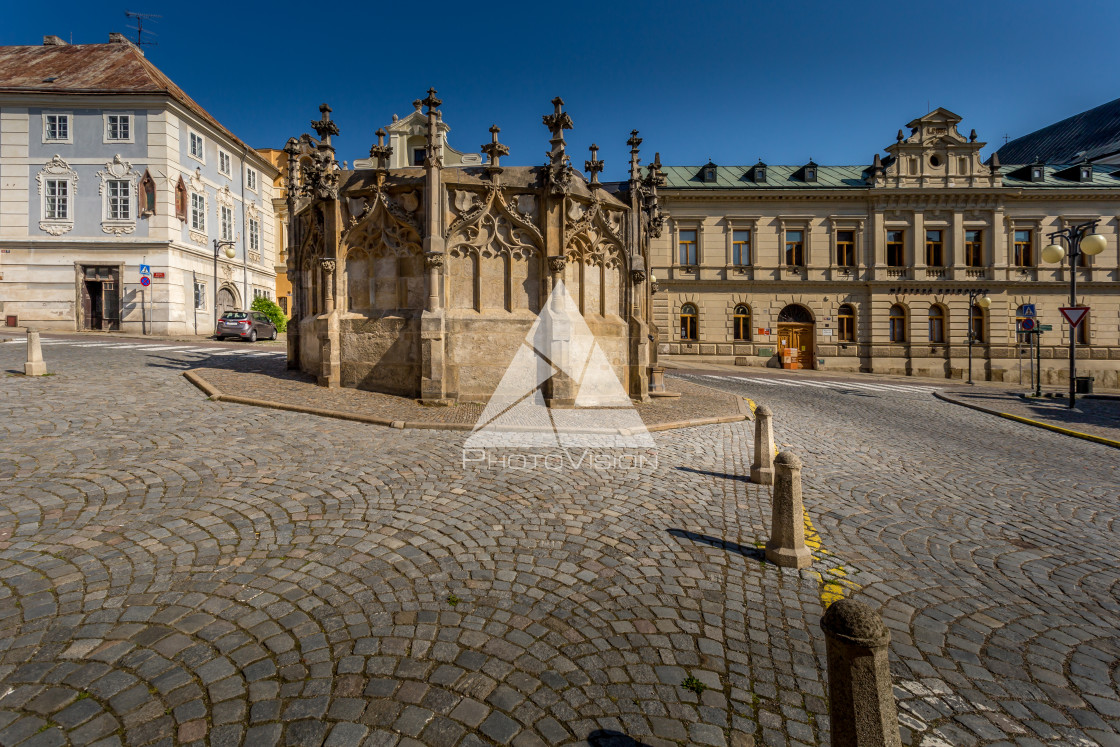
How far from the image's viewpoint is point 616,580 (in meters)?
3.73

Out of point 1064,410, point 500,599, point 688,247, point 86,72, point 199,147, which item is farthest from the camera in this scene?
point 688,247

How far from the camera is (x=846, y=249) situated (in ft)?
109

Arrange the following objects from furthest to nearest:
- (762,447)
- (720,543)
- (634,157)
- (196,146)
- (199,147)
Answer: (199,147) → (196,146) → (634,157) → (762,447) → (720,543)

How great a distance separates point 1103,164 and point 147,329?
65.2 metres

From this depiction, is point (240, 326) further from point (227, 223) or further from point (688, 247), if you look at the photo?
point (688, 247)

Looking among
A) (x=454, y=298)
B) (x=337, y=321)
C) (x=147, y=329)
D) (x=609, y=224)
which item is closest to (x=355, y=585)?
(x=454, y=298)

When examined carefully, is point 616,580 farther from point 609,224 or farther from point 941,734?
point 609,224

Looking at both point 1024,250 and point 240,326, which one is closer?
point 240,326

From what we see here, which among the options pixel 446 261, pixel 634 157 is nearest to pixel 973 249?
pixel 634 157

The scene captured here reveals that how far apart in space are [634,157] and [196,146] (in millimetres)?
31161

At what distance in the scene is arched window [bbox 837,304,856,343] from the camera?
33125mm

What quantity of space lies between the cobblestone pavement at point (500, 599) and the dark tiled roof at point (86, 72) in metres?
32.8

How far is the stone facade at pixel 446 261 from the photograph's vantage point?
36.8ft

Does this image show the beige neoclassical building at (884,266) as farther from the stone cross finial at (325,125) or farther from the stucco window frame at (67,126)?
the stucco window frame at (67,126)
